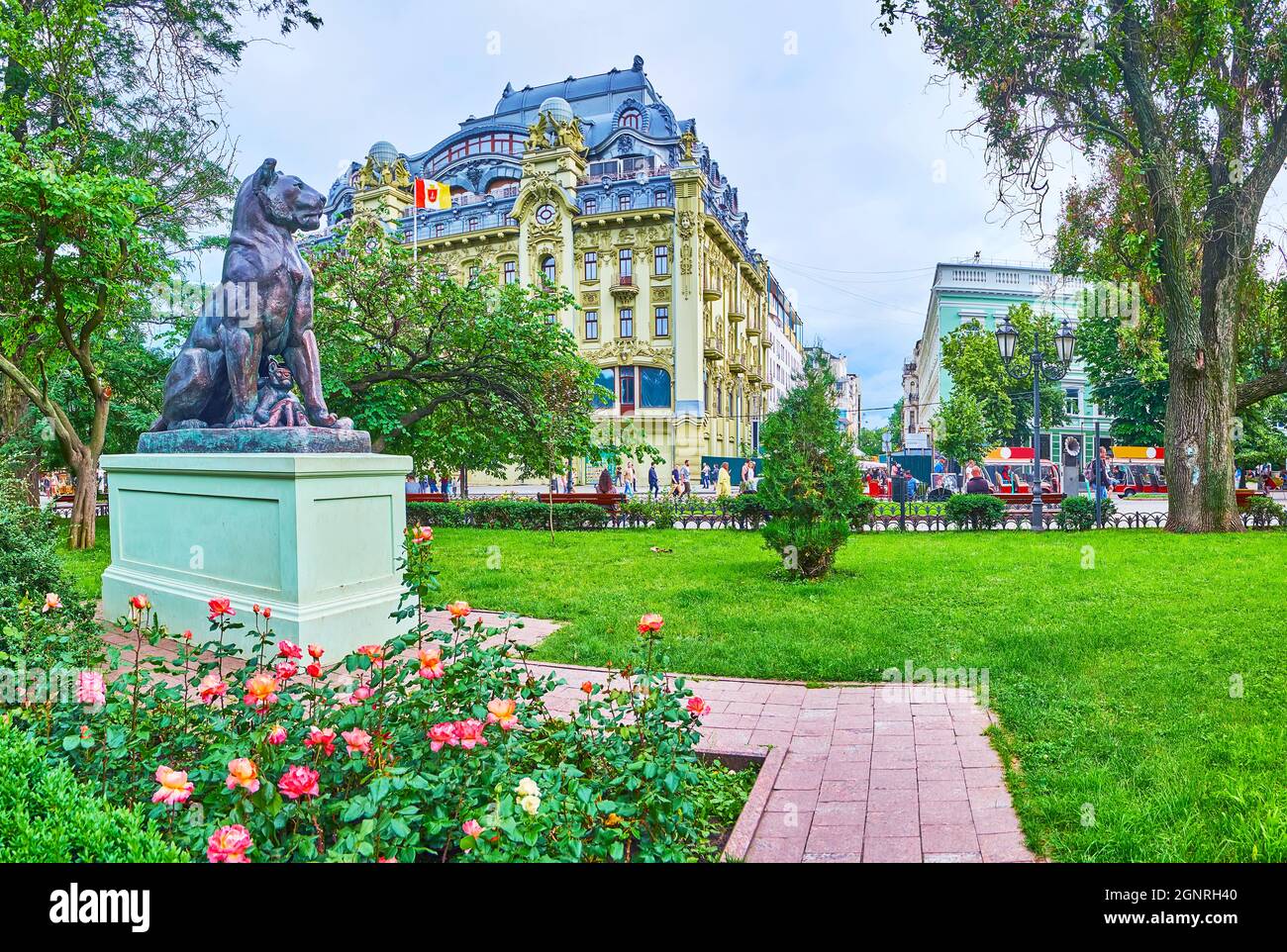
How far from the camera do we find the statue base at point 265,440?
568 centimetres

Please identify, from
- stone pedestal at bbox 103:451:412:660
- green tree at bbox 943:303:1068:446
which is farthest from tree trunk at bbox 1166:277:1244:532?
green tree at bbox 943:303:1068:446

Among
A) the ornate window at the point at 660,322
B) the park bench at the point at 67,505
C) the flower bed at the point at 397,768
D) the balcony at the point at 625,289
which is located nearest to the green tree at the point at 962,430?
the ornate window at the point at 660,322

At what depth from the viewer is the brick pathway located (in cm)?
312

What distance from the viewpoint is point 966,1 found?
1371 centimetres

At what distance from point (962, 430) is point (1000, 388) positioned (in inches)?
227

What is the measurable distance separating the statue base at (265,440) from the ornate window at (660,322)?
34.8 m

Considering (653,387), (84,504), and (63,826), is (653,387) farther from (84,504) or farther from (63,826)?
(63,826)

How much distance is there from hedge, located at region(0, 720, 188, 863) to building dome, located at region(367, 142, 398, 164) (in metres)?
52.4

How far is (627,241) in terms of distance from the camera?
133 feet

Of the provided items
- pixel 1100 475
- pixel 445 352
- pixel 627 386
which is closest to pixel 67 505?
pixel 445 352
